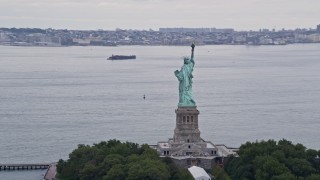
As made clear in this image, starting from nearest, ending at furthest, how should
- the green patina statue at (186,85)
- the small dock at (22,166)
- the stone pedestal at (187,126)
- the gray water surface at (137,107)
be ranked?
the stone pedestal at (187,126) → the green patina statue at (186,85) → the small dock at (22,166) → the gray water surface at (137,107)

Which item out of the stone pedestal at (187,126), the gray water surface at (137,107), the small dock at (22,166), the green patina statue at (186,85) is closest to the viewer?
the stone pedestal at (187,126)

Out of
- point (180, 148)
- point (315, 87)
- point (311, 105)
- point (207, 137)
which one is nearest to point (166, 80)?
point (315, 87)

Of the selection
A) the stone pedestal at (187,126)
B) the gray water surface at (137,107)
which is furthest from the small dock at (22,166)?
the stone pedestal at (187,126)

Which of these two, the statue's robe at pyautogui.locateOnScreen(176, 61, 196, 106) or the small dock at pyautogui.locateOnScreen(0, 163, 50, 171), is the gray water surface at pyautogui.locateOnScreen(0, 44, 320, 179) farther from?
the statue's robe at pyautogui.locateOnScreen(176, 61, 196, 106)

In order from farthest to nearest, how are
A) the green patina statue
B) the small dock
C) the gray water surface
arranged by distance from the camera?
the gray water surface < the small dock < the green patina statue

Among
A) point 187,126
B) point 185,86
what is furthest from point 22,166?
point 185,86

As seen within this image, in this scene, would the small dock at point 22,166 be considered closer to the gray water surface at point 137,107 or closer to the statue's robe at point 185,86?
the gray water surface at point 137,107

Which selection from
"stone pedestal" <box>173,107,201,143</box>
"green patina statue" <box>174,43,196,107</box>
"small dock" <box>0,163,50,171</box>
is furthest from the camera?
Result: "small dock" <box>0,163,50,171</box>

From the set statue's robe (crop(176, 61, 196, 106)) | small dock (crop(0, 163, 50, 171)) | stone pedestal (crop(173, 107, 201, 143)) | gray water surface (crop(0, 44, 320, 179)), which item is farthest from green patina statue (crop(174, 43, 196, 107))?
gray water surface (crop(0, 44, 320, 179))

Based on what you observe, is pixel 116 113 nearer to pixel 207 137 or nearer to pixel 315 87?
pixel 207 137
